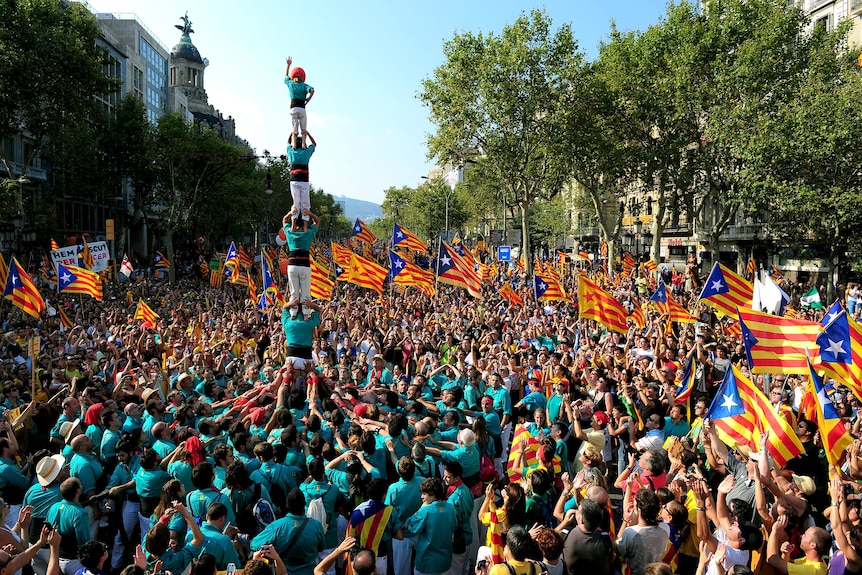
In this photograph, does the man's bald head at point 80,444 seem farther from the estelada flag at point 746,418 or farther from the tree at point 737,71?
the tree at point 737,71

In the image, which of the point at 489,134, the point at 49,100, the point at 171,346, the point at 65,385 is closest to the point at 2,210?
the point at 49,100

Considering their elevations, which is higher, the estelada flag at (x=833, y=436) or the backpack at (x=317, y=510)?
the estelada flag at (x=833, y=436)

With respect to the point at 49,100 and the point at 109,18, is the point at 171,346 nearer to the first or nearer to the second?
the point at 49,100

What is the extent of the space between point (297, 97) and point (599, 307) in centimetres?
681

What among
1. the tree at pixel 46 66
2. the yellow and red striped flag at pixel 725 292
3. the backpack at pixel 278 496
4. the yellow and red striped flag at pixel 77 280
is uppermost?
the tree at pixel 46 66

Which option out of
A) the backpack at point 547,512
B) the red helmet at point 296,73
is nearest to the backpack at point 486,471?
the backpack at point 547,512

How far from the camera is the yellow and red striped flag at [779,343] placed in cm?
812

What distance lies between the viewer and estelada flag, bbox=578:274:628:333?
13.7 metres

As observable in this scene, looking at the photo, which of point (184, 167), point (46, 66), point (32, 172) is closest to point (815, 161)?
point (46, 66)

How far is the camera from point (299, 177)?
1238 cm

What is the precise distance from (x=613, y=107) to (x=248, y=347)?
2495 centimetres

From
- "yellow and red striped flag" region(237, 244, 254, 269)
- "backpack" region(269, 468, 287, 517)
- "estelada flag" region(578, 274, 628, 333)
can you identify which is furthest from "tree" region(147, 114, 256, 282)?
"backpack" region(269, 468, 287, 517)

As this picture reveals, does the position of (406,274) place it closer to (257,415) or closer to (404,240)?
(404,240)

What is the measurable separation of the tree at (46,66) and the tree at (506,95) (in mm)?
15331
